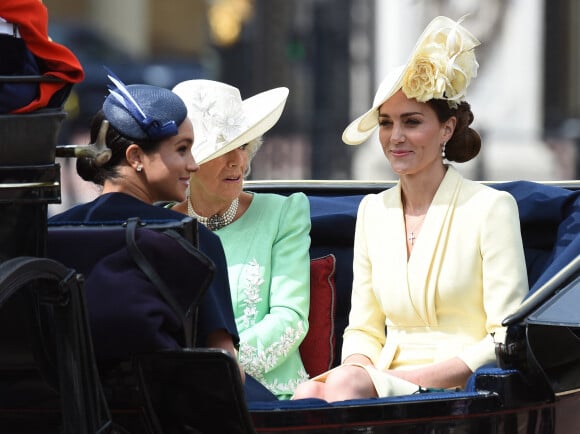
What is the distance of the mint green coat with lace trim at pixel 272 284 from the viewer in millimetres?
4570

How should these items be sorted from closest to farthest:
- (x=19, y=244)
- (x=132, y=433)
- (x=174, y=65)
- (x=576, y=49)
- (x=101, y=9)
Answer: (x=19, y=244) → (x=132, y=433) → (x=576, y=49) → (x=174, y=65) → (x=101, y=9)

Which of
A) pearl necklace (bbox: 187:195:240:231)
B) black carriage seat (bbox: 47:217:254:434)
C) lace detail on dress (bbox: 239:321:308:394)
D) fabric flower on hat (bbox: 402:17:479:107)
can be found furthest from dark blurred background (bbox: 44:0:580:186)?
black carriage seat (bbox: 47:217:254:434)

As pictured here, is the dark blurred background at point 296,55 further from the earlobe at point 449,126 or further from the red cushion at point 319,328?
the earlobe at point 449,126

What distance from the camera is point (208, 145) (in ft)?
15.7

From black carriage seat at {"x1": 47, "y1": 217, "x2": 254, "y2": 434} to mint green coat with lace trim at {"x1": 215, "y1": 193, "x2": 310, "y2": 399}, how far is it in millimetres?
866

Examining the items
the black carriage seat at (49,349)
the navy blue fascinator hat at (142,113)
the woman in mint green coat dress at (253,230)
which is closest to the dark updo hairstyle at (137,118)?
the navy blue fascinator hat at (142,113)

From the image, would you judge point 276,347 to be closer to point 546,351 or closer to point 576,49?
point 546,351

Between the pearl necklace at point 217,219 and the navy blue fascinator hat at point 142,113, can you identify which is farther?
the pearl necklace at point 217,219

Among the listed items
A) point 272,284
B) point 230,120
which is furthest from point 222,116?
point 272,284

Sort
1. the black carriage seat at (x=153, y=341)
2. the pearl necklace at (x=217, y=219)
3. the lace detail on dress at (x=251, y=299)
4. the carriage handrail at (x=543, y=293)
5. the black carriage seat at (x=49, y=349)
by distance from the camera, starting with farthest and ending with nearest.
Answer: the pearl necklace at (x=217, y=219)
the lace detail on dress at (x=251, y=299)
the carriage handrail at (x=543, y=293)
the black carriage seat at (x=153, y=341)
the black carriage seat at (x=49, y=349)

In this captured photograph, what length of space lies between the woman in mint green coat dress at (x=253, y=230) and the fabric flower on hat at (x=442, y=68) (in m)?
0.53

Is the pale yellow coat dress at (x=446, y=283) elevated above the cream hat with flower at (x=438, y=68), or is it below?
below

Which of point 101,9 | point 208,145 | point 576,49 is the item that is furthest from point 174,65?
point 208,145

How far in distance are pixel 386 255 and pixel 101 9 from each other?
2303 cm
